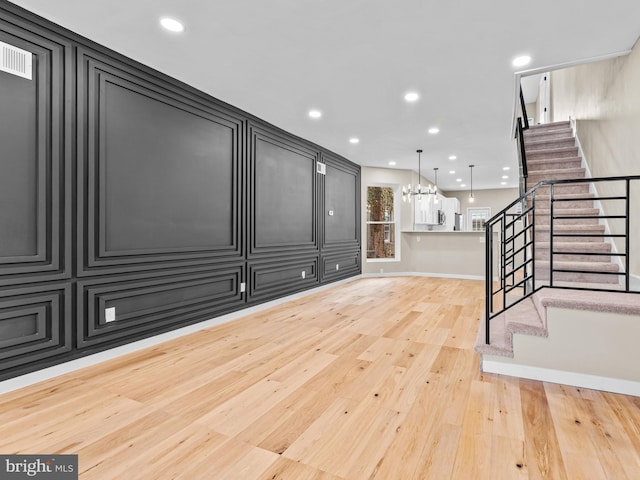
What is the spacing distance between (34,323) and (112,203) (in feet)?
3.45

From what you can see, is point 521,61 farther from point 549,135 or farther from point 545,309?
point 549,135

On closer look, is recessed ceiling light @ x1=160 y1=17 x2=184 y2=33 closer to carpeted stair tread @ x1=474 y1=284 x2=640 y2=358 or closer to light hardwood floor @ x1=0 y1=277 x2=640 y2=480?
light hardwood floor @ x1=0 y1=277 x2=640 y2=480

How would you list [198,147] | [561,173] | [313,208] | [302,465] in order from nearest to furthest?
[302,465]
[198,147]
[561,173]
[313,208]

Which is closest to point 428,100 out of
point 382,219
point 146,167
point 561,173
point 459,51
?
point 459,51

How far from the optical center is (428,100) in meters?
3.98

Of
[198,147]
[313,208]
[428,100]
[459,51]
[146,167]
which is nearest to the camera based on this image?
[459,51]

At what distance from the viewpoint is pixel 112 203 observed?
2.84 meters

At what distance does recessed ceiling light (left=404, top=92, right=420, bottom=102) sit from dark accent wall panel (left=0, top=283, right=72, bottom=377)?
149 inches

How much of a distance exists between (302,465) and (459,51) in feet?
10.7

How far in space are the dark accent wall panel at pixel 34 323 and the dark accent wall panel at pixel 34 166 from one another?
11 centimetres

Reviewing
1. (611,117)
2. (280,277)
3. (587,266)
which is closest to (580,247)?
(587,266)

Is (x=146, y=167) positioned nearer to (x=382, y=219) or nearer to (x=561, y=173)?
(x=561, y=173)
